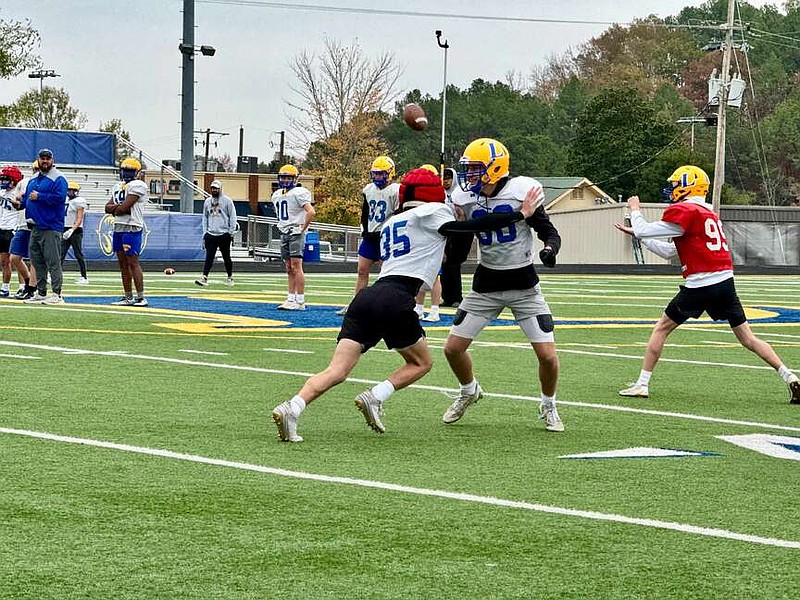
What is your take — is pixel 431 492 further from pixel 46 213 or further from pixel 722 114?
pixel 722 114

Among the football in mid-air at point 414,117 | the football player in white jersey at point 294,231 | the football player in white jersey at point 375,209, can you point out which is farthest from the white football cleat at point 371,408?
the football player in white jersey at point 294,231

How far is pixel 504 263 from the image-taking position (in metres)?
8.81

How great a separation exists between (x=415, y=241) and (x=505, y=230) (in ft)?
2.20

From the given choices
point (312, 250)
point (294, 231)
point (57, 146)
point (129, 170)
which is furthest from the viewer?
point (57, 146)

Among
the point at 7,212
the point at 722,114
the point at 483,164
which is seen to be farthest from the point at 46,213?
the point at 722,114

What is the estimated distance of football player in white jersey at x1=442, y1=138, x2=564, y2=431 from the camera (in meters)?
8.63

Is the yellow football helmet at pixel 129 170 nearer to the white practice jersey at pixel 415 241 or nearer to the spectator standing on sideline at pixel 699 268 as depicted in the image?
the spectator standing on sideline at pixel 699 268

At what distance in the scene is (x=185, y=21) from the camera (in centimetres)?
4312

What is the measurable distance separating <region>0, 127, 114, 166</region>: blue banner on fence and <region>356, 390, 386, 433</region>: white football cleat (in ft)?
134

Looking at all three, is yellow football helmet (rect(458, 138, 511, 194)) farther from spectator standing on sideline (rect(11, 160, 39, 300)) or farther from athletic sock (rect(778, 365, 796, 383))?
spectator standing on sideline (rect(11, 160, 39, 300))

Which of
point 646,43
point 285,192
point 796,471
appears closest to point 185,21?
point 285,192

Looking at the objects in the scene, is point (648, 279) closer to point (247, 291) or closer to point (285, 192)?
point (247, 291)

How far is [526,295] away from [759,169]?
292 ft

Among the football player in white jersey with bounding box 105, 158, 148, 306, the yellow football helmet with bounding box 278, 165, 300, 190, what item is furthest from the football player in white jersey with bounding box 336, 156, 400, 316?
the football player in white jersey with bounding box 105, 158, 148, 306
